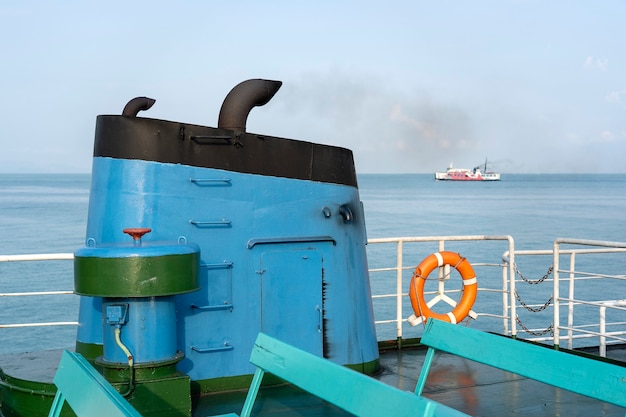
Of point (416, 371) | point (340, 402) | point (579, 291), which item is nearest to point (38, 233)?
point (579, 291)

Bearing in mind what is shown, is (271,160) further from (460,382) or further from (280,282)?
(460,382)

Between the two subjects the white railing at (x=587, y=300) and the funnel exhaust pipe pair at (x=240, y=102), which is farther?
the white railing at (x=587, y=300)

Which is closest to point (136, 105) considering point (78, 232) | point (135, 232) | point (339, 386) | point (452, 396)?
point (135, 232)

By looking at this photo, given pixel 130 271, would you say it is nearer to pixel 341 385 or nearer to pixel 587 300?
pixel 341 385

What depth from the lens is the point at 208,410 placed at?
5.72 metres

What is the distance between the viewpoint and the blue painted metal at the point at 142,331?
5188mm

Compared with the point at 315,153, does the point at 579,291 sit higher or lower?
lower

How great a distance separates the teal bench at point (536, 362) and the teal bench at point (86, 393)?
207cm

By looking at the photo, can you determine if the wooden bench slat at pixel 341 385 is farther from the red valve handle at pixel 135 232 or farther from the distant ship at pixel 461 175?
the distant ship at pixel 461 175

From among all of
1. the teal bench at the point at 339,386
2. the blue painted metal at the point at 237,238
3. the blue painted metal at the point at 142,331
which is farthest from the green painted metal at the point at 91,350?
the teal bench at the point at 339,386

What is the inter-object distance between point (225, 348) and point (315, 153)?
5.74 ft

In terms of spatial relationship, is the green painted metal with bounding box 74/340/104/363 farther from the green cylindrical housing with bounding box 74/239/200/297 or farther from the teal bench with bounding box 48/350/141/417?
the teal bench with bounding box 48/350/141/417

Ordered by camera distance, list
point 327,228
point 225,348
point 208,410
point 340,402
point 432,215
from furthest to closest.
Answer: point 432,215 < point 327,228 < point 225,348 < point 208,410 < point 340,402

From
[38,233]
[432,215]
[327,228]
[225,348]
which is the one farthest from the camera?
[432,215]
